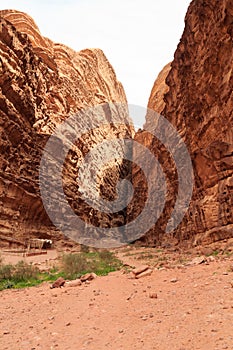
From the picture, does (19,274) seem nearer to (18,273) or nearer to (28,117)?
(18,273)

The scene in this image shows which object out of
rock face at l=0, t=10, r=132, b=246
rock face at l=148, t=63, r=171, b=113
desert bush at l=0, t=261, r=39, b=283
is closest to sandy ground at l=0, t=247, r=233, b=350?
desert bush at l=0, t=261, r=39, b=283

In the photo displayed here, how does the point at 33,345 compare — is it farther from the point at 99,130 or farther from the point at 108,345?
→ the point at 99,130

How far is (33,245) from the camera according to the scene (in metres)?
24.9

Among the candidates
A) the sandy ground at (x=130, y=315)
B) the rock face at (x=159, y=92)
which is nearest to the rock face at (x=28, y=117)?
the rock face at (x=159, y=92)

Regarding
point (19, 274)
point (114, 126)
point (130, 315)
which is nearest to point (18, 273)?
point (19, 274)

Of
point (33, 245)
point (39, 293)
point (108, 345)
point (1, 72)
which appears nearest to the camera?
point (108, 345)

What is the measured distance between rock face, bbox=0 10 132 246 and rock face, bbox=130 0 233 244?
43.8 ft

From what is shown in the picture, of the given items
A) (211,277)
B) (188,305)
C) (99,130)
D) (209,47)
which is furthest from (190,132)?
(99,130)

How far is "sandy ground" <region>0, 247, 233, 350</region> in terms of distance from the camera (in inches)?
128

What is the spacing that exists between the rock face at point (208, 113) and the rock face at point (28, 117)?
13362 mm

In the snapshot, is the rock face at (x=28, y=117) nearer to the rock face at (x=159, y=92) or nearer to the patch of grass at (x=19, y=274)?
the rock face at (x=159, y=92)

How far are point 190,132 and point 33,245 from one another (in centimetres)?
1567

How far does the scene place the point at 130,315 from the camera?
169 inches

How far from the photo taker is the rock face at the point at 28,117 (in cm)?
2578
